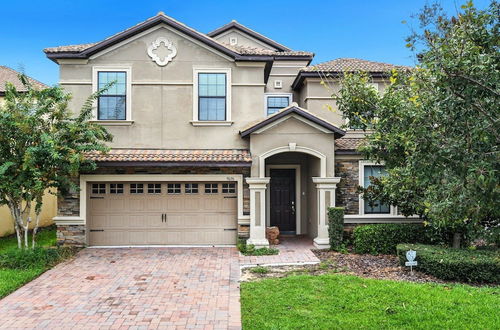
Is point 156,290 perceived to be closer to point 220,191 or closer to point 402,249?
point 220,191

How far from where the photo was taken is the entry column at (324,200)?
40.0 feet

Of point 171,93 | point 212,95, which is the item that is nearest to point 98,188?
point 171,93

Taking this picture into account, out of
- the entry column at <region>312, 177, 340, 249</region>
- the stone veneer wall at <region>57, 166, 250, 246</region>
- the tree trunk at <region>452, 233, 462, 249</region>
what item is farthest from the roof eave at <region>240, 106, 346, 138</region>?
the tree trunk at <region>452, 233, 462, 249</region>

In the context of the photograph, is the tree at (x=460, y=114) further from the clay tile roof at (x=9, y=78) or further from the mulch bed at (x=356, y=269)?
the clay tile roof at (x=9, y=78)

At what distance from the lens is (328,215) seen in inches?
472

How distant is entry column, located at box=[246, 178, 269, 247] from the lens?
471 inches

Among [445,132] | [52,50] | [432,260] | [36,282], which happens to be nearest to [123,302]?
[36,282]

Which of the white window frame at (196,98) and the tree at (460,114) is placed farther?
the white window frame at (196,98)

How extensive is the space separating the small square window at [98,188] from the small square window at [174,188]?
2.22 metres

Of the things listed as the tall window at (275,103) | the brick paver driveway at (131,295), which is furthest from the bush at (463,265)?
the tall window at (275,103)

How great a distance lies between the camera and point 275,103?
55.5 ft

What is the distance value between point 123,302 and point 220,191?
586 centimetres

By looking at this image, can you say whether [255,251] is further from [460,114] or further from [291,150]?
[460,114]

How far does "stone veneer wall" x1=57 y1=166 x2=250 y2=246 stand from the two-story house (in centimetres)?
3
